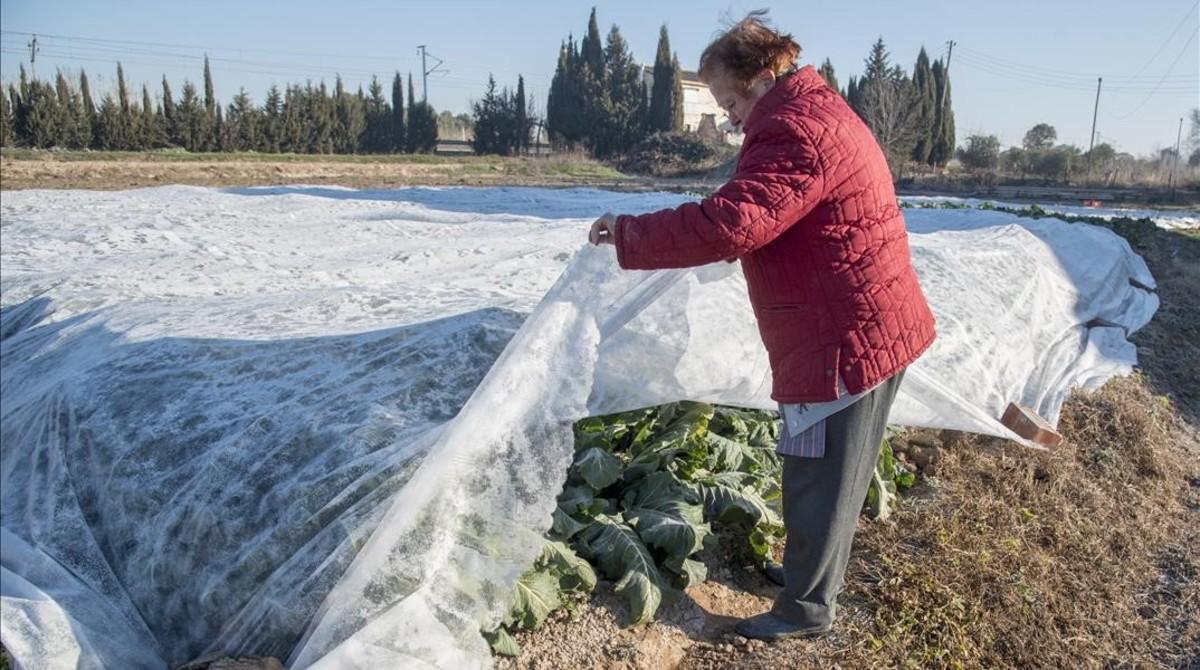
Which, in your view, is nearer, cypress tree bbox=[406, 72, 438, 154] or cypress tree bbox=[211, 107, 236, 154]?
cypress tree bbox=[211, 107, 236, 154]

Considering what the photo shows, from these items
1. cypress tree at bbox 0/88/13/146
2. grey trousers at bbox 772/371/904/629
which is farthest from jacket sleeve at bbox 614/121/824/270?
cypress tree at bbox 0/88/13/146

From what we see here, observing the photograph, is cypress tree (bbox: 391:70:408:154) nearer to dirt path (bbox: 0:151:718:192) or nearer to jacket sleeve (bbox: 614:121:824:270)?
dirt path (bbox: 0:151:718:192)

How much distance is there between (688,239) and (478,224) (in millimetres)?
5334

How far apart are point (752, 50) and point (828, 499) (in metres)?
1.18

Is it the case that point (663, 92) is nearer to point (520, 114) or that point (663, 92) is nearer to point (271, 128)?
point (520, 114)

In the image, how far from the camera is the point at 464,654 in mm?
2141

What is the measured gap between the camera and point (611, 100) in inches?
1639

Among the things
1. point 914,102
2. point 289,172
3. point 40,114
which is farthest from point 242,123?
point 914,102

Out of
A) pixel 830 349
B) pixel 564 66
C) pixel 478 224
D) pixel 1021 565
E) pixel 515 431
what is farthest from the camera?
pixel 564 66

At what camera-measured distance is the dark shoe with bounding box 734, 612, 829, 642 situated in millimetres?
2537

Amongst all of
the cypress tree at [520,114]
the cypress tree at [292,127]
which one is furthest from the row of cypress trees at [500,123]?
the cypress tree at [292,127]

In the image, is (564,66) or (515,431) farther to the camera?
(564,66)

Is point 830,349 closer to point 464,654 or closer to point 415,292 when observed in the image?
point 464,654

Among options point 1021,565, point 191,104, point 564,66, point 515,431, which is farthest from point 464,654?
point 564,66
